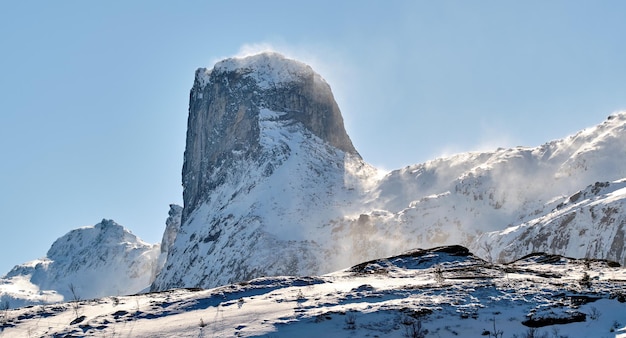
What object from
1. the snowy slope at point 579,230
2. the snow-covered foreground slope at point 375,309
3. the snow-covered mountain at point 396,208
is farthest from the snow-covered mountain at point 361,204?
the snow-covered foreground slope at point 375,309

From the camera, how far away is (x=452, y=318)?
27.0 metres

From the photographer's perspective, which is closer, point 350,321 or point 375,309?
point 350,321

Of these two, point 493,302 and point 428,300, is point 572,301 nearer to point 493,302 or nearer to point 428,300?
point 493,302

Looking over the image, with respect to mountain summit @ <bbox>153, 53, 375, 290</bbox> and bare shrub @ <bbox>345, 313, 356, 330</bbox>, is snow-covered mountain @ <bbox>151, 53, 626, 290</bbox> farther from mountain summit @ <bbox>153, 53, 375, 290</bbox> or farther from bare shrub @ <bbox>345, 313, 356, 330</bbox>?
bare shrub @ <bbox>345, 313, 356, 330</bbox>

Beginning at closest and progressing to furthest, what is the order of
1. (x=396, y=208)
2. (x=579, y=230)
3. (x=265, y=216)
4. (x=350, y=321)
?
1. (x=350, y=321)
2. (x=579, y=230)
3. (x=265, y=216)
4. (x=396, y=208)

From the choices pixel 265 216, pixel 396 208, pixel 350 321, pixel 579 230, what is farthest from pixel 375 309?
pixel 396 208

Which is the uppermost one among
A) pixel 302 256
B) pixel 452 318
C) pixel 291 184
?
pixel 291 184

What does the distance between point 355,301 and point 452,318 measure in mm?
4595

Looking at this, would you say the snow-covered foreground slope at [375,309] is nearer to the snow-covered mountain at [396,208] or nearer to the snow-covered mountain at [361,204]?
the snow-covered mountain at [396,208]

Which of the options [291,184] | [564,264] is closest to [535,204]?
[291,184]

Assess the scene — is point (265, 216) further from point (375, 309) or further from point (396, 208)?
point (375, 309)

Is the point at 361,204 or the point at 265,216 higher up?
the point at 361,204

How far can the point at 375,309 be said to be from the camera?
28.3m

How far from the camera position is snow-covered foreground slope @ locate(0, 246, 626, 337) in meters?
26.2
